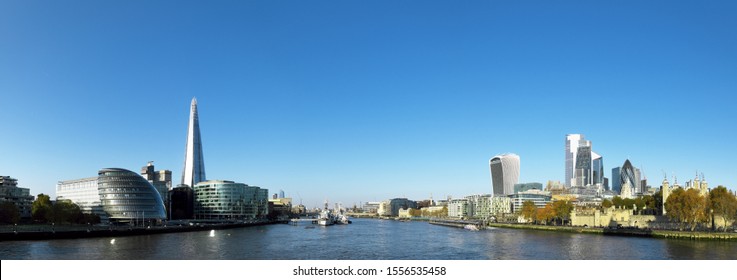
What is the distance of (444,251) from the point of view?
40.8m

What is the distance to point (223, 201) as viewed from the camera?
125 meters

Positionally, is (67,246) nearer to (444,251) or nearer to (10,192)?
(444,251)

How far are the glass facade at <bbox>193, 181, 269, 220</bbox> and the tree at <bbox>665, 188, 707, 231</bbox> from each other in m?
87.0

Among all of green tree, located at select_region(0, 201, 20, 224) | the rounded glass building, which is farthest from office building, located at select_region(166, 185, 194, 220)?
green tree, located at select_region(0, 201, 20, 224)

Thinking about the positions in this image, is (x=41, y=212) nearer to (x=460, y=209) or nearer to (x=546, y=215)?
(x=546, y=215)

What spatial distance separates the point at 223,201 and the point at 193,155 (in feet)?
102

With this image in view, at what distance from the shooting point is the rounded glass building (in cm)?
7956

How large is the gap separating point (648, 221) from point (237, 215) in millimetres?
83962

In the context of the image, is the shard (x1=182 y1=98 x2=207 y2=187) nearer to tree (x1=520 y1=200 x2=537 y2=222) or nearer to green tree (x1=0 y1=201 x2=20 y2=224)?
tree (x1=520 y1=200 x2=537 y2=222)

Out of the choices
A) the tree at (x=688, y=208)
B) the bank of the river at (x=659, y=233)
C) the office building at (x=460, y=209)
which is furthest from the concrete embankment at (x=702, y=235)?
the office building at (x=460, y=209)

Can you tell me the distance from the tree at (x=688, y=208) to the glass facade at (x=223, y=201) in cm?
8702

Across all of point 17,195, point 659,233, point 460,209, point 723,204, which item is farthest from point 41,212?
point 460,209

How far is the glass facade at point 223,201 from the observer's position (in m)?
124
